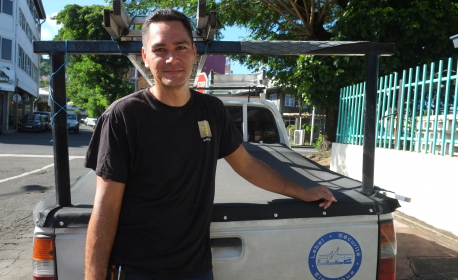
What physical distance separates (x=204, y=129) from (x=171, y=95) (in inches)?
8.7

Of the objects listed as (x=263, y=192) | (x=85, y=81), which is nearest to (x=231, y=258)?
(x=263, y=192)

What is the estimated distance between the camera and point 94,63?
3344 cm

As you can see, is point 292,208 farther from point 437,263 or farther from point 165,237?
point 437,263

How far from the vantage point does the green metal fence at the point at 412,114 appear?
541 centimetres

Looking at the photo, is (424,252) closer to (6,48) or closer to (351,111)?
(351,111)

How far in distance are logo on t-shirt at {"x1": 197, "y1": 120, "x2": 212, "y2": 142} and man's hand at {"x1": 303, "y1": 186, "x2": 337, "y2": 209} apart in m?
0.65

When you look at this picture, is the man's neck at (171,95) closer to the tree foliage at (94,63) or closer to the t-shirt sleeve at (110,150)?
the t-shirt sleeve at (110,150)

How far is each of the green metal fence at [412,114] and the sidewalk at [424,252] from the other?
1.11 m

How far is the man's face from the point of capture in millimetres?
1793

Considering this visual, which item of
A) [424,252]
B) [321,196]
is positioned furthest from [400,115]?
[321,196]

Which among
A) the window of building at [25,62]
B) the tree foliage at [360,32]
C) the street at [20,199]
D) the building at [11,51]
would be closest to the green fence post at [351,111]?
the tree foliage at [360,32]

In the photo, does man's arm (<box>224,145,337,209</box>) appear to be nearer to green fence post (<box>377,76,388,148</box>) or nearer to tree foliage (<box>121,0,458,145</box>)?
green fence post (<box>377,76,388,148</box>)

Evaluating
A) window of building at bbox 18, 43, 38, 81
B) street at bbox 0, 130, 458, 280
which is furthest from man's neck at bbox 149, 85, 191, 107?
window of building at bbox 18, 43, 38, 81

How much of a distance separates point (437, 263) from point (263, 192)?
279 cm
